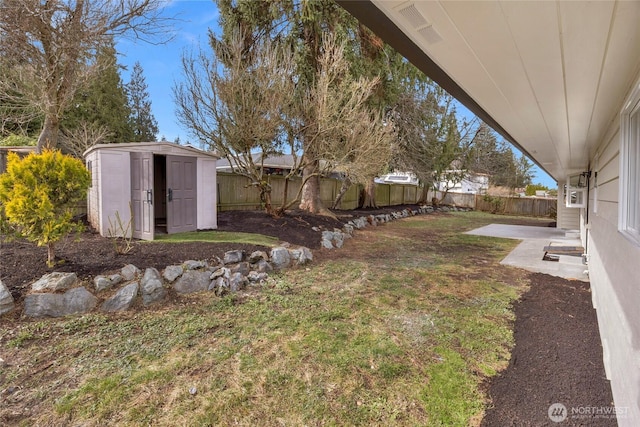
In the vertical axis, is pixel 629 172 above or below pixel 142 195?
above

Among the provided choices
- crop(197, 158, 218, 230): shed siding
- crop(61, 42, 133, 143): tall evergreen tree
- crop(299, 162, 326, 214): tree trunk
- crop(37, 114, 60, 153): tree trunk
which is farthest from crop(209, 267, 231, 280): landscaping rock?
crop(61, 42, 133, 143): tall evergreen tree

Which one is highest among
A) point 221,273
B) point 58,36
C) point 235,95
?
point 58,36

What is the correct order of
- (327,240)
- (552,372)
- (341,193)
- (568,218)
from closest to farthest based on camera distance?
(552,372), (327,240), (568,218), (341,193)

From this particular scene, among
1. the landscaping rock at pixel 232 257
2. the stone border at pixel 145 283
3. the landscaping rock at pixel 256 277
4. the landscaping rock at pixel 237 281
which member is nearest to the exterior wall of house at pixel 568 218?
the stone border at pixel 145 283

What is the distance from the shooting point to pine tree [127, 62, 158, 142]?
61.1 feet

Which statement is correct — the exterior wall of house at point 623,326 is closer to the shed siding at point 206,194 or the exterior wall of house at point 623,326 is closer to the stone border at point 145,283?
the stone border at point 145,283

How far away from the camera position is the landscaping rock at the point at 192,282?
3978mm

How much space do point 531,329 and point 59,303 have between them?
468 cm

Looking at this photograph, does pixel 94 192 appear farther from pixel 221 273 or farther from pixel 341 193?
pixel 341 193

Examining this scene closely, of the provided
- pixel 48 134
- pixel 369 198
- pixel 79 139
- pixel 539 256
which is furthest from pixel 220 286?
pixel 369 198

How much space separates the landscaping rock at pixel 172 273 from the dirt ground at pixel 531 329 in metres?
0.21

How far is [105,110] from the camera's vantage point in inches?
531

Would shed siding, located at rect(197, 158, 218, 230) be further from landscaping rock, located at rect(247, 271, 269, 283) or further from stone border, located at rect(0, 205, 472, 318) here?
landscaping rock, located at rect(247, 271, 269, 283)

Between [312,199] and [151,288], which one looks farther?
Result: [312,199]
